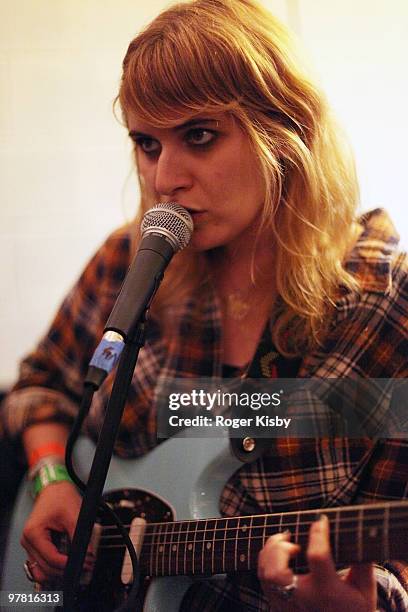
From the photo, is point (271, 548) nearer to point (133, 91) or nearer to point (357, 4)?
point (133, 91)

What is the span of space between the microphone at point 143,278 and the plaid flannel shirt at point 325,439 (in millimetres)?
235

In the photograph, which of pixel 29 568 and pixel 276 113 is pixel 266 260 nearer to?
pixel 276 113

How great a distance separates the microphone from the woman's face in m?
0.10

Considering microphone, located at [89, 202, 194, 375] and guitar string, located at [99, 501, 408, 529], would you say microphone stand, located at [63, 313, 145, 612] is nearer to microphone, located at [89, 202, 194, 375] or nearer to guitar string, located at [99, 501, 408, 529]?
microphone, located at [89, 202, 194, 375]

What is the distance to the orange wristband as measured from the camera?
1039 mm

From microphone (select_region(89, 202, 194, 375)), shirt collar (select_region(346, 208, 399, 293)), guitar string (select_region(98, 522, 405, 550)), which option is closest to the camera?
microphone (select_region(89, 202, 194, 375))

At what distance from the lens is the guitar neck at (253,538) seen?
72 cm

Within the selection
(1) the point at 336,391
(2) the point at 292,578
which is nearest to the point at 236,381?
(1) the point at 336,391

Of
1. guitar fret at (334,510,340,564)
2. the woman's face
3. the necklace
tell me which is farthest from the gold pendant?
guitar fret at (334,510,340,564)

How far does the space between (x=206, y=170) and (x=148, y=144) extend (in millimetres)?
89

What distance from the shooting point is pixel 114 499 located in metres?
0.94

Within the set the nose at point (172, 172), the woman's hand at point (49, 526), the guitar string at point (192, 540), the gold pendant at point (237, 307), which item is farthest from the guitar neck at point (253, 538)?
the nose at point (172, 172)

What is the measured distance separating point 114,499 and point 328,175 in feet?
1.60

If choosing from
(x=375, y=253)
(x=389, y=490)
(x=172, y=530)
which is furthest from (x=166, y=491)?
(x=375, y=253)
